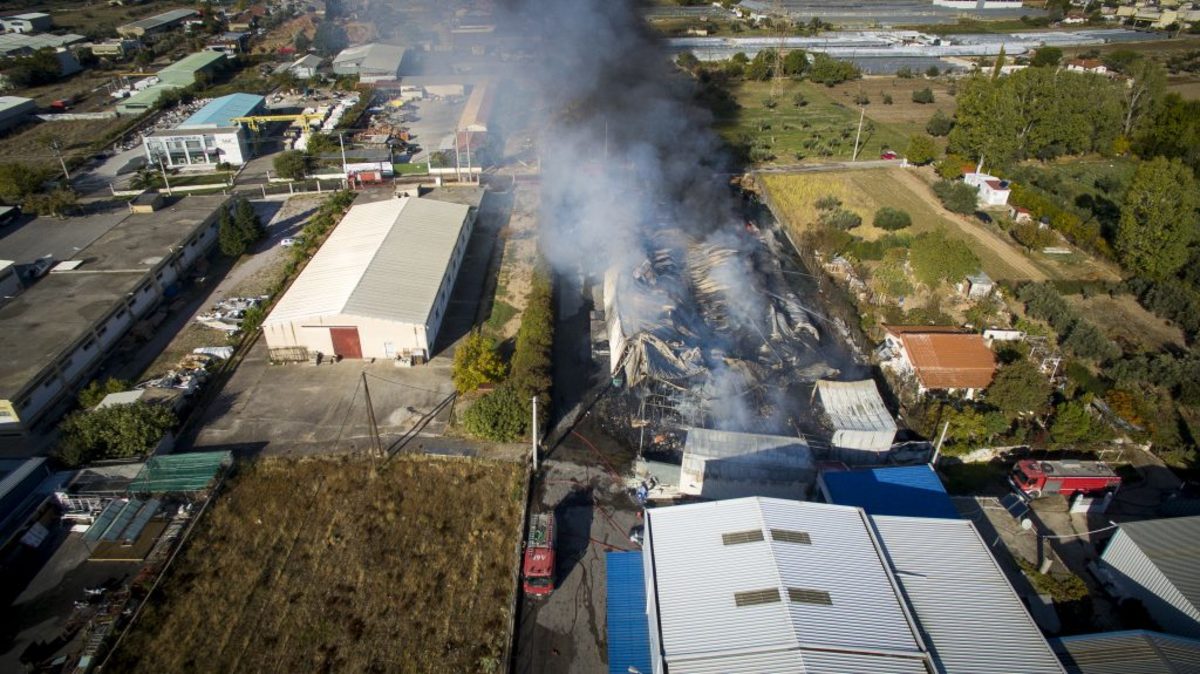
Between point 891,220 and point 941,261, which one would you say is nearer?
point 941,261

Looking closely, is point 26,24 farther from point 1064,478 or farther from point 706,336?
point 1064,478

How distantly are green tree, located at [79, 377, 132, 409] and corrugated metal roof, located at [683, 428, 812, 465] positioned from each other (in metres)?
11.7

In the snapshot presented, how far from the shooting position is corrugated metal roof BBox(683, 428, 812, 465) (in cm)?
1142

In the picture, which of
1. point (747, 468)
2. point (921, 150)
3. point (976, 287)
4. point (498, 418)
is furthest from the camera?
point (921, 150)

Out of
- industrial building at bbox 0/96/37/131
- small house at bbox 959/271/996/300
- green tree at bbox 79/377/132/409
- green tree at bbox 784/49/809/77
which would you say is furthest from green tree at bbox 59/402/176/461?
green tree at bbox 784/49/809/77

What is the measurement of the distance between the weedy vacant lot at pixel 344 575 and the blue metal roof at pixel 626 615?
5.27 feet

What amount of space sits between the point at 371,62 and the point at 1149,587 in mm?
40963

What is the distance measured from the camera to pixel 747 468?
11.4 m

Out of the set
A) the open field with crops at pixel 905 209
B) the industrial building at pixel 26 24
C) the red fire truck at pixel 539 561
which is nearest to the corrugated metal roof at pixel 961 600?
the red fire truck at pixel 539 561

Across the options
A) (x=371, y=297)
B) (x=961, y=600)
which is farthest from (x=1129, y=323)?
(x=371, y=297)

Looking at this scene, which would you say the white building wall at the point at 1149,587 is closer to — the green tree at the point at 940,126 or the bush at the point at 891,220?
the bush at the point at 891,220

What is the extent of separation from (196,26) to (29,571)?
51.2 metres

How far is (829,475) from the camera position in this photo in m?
11.1

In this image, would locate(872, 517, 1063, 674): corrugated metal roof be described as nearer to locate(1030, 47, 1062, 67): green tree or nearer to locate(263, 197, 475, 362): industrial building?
locate(263, 197, 475, 362): industrial building
